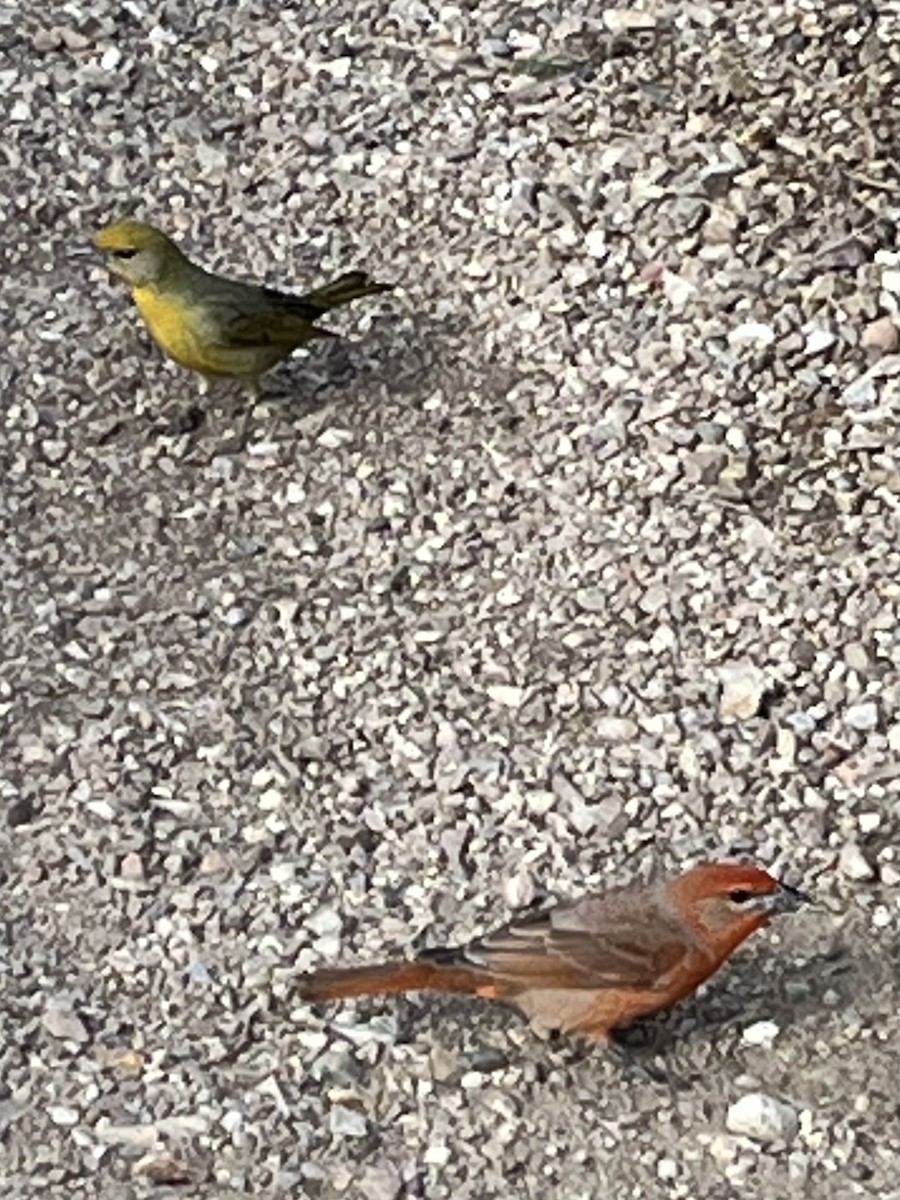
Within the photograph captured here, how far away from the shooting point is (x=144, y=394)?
24.6 ft

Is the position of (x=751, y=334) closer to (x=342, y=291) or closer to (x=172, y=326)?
(x=342, y=291)

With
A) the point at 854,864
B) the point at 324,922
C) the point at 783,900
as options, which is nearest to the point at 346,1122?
the point at 324,922

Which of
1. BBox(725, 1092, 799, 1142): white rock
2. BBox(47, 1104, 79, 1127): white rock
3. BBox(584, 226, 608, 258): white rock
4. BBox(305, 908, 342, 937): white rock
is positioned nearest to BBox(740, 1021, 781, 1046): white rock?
BBox(725, 1092, 799, 1142): white rock

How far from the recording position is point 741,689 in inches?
253

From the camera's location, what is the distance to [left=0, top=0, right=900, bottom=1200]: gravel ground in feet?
18.3

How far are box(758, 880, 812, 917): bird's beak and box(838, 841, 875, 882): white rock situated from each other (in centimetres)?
12

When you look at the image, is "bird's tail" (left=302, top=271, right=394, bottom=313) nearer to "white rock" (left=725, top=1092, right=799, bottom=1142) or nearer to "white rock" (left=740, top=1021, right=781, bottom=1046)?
"white rock" (left=740, top=1021, right=781, bottom=1046)

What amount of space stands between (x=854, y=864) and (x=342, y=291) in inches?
93.3

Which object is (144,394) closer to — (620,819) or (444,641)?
(444,641)

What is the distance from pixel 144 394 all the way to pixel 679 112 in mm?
1918

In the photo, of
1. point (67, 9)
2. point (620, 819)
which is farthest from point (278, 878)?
point (67, 9)

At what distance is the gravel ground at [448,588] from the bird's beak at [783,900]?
52 mm

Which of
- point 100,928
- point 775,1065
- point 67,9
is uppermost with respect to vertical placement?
point 67,9

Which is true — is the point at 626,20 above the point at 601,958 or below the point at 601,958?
above
